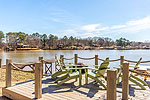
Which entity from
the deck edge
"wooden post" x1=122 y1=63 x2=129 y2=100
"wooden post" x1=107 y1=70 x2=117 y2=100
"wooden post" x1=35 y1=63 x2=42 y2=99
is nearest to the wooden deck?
the deck edge

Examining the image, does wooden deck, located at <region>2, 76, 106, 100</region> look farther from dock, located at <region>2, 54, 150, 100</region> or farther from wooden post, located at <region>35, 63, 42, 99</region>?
wooden post, located at <region>35, 63, 42, 99</region>

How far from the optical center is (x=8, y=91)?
3.14 meters

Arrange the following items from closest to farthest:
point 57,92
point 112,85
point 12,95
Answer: point 112,85 → point 57,92 → point 12,95

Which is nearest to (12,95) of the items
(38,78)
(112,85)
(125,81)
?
(38,78)

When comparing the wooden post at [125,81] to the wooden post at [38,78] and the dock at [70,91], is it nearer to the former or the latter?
the dock at [70,91]

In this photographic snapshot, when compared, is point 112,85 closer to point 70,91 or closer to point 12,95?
point 70,91

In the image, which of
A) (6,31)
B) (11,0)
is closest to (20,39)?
(6,31)

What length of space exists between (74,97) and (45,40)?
57822mm

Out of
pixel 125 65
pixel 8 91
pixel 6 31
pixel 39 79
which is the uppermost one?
pixel 6 31

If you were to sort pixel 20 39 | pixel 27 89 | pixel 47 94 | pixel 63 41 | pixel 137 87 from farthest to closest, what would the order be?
pixel 63 41, pixel 20 39, pixel 137 87, pixel 27 89, pixel 47 94

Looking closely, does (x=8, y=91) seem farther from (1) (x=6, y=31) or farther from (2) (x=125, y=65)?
(1) (x=6, y=31)

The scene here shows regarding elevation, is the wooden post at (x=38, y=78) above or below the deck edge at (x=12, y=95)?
above

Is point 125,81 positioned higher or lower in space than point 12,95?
higher

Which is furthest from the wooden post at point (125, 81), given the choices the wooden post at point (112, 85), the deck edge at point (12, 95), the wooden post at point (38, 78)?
the deck edge at point (12, 95)
